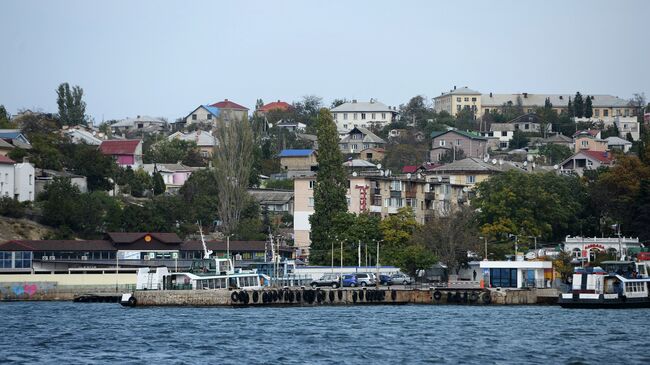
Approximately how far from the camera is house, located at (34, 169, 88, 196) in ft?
414

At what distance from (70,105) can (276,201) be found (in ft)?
202

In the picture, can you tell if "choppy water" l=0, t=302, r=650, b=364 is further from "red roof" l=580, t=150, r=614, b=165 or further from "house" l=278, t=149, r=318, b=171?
"house" l=278, t=149, r=318, b=171

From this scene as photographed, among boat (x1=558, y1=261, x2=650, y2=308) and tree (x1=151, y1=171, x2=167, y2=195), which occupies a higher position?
tree (x1=151, y1=171, x2=167, y2=195)

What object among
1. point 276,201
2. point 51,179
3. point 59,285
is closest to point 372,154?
point 276,201

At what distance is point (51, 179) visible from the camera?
127 metres

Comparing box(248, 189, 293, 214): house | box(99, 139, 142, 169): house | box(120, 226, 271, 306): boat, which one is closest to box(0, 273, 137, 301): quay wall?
box(120, 226, 271, 306): boat

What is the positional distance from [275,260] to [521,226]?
2720 centimetres

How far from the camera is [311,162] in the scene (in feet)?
535

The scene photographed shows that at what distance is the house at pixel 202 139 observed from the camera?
576 feet

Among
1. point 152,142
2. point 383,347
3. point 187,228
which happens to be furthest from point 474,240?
point 152,142

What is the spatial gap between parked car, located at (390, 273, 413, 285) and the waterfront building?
46.2 feet

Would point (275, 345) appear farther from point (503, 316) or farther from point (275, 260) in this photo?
point (275, 260)

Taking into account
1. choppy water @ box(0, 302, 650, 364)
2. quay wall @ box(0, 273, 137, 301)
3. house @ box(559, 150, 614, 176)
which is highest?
house @ box(559, 150, 614, 176)

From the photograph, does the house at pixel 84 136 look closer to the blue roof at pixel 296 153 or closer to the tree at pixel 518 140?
the blue roof at pixel 296 153
